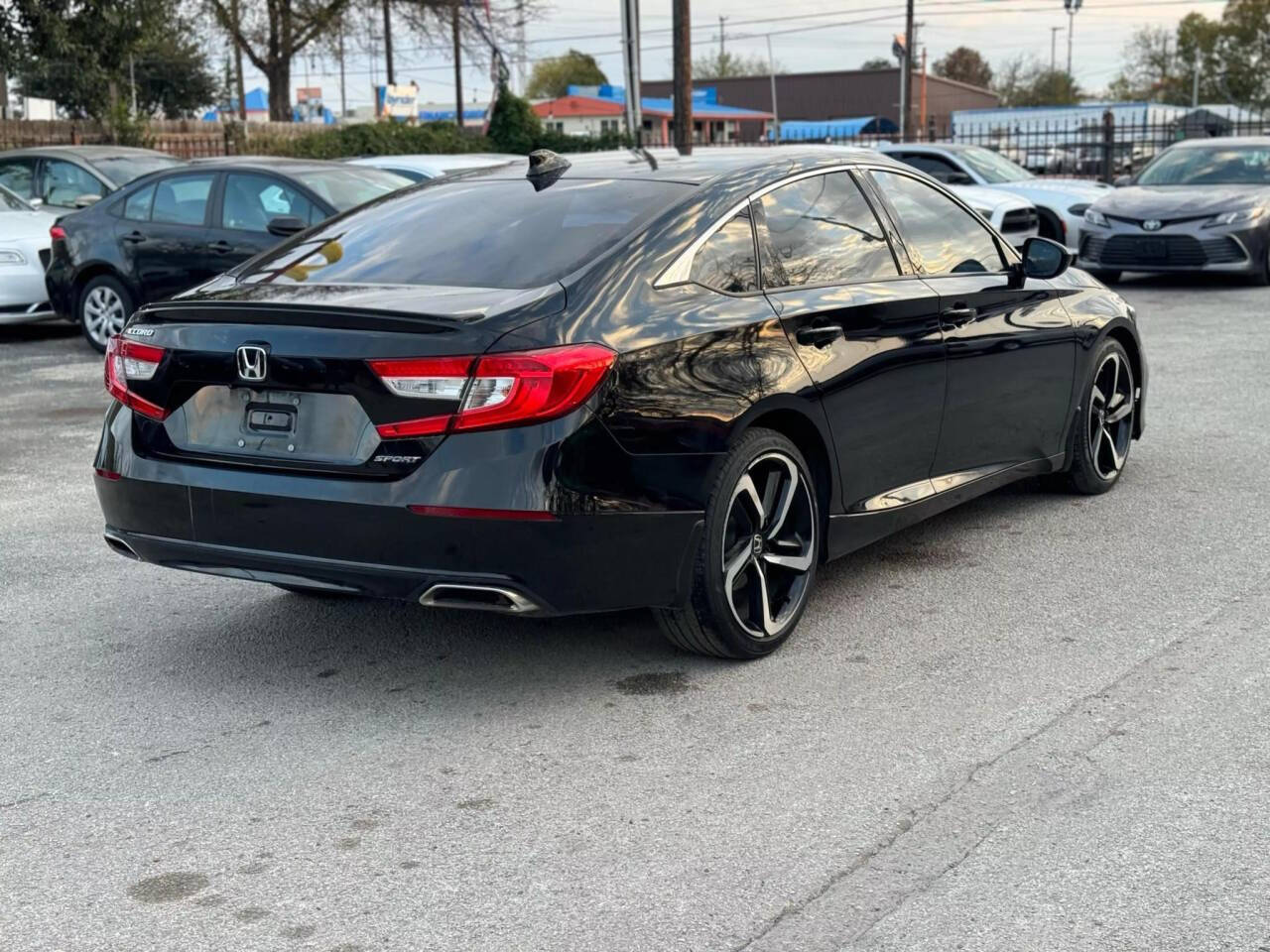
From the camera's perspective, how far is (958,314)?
571 centimetres

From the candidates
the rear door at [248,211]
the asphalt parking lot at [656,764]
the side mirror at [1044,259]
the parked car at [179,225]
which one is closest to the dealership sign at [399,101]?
the parked car at [179,225]

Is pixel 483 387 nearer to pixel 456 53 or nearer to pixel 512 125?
pixel 512 125

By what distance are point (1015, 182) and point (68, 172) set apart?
10718 mm

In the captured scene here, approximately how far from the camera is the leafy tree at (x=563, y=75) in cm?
14325

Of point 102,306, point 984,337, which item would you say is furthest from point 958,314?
point 102,306

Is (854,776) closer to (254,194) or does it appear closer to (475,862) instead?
(475,862)

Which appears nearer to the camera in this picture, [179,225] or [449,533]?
[449,533]

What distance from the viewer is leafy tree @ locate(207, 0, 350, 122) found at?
144 ft

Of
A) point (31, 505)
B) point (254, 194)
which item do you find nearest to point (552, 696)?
point (31, 505)

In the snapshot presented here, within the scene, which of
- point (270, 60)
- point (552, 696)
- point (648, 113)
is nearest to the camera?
point (552, 696)

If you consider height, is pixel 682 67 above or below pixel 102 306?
above

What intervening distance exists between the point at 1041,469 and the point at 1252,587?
1.18 meters

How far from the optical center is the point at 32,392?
10773mm

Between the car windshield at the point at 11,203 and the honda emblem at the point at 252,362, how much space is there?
10.7 metres
